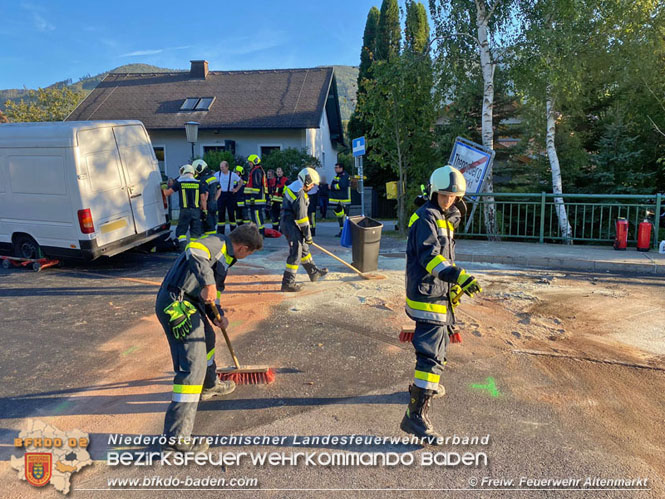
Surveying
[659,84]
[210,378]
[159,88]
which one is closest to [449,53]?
[659,84]

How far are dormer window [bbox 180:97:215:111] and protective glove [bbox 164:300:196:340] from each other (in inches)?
876

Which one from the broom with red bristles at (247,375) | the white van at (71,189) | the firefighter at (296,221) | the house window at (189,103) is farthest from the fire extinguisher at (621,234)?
the house window at (189,103)

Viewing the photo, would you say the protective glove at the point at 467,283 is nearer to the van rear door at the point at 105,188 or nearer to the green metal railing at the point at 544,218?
the van rear door at the point at 105,188

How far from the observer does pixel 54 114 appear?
32.8m

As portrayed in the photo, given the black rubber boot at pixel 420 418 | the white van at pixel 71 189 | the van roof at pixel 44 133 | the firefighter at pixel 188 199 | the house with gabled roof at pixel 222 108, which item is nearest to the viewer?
the black rubber boot at pixel 420 418

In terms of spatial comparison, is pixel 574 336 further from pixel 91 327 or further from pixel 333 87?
pixel 333 87

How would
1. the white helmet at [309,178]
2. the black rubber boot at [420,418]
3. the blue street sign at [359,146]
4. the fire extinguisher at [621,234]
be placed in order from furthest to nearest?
the blue street sign at [359,146], the fire extinguisher at [621,234], the white helmet at [309,178], the black rubber boot at [420,418]

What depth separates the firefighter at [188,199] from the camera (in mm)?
9680

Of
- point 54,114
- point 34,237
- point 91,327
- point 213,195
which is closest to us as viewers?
point 91,327

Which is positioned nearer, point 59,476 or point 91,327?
point 59,476

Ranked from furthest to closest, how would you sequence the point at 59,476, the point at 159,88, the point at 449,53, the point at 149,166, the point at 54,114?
the point at 54,114
the point at 159,88
the point at 449,53
the point at 149,166
the point at 59,476

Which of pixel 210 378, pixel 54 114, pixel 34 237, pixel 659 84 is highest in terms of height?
pixel 54 114

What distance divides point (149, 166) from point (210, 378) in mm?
6503

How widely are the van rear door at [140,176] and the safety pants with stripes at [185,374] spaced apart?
6.20m
